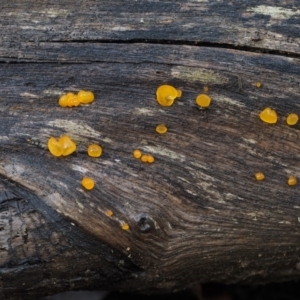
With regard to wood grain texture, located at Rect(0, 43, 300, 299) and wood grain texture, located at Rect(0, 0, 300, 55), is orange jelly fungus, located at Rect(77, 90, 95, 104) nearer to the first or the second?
wood grain texture, located at Rect(0, 43, 300, 299)

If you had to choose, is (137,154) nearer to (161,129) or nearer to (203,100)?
(161,129)

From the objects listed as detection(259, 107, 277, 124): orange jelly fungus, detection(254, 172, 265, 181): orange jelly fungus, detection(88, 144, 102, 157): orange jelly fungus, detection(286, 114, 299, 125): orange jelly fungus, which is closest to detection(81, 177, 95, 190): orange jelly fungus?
detection(88, 144, 102, 157): orange jelly fungus

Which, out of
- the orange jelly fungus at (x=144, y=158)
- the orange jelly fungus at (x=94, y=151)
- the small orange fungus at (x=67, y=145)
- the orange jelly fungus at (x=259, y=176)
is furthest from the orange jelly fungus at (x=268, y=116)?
the small orange fungus at (x=67, y=145)

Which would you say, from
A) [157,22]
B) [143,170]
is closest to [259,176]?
[143,170]

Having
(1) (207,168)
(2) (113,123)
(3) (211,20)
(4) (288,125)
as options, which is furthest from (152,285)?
(3) (211,20)

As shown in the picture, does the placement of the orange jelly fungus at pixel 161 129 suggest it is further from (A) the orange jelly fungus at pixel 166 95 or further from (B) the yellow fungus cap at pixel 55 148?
(B) the yellow fungus cap at pixel 55 148

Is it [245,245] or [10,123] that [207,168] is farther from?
[10,123]
